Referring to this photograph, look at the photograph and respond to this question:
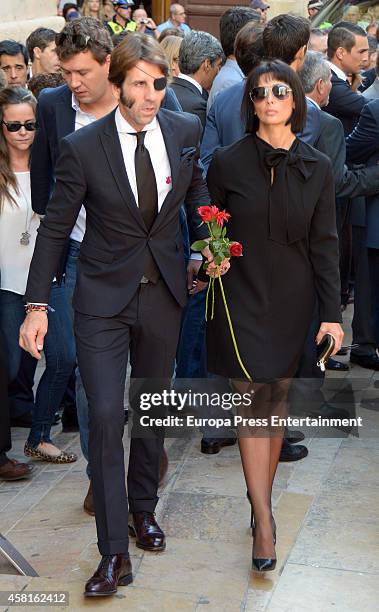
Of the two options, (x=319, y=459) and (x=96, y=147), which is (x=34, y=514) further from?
(x=96, y=147)

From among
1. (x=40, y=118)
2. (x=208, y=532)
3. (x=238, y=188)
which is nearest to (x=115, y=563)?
(x=208, y=532)

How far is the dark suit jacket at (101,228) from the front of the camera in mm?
3953

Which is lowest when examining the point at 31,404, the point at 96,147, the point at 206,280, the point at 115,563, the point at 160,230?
the point at 31,404

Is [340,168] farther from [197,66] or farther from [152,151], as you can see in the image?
[152,151]

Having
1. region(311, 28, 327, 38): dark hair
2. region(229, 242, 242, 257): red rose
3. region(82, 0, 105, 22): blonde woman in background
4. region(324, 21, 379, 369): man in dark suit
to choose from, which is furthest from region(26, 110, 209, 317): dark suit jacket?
region(82, 0, 105, 22): blonde woman in background

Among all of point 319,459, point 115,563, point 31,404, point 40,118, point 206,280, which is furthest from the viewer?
point 31,404

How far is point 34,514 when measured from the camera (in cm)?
485

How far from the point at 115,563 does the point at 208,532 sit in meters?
0.64

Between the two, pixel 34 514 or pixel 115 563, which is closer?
pixel 115 563

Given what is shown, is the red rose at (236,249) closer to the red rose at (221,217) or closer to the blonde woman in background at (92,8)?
the red rose at (221,217)

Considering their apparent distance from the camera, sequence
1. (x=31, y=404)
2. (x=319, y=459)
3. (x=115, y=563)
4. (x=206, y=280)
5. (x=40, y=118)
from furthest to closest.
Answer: (x=31, y=404)
(x=319, y=459)
(x=40, y=118)
(x=206, y=280)
(x=115, y=563)

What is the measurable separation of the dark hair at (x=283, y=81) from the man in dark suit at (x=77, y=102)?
0.74 metres

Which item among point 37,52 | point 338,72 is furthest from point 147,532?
point 37,52

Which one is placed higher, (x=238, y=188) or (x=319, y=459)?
(x=238, y=188)
